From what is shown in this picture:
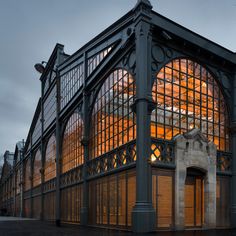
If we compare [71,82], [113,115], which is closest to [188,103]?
[113,115]

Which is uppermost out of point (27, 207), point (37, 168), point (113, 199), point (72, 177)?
point (37, 168)

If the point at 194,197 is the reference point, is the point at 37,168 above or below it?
above

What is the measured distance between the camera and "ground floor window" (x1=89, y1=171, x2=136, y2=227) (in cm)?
2172

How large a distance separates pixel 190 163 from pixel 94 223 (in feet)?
29.8

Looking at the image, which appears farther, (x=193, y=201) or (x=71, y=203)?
(x=71, y=203)

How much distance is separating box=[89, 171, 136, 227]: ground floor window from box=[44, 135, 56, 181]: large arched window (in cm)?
1531

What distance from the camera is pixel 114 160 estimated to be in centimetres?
2444

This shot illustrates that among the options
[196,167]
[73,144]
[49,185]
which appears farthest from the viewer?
[49,185]

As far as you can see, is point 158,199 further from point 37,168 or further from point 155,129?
point 37,168

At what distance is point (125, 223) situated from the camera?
2188 centimetres

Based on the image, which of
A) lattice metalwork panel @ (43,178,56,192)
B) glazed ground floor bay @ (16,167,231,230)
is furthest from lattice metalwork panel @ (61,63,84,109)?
glazed ground floor bay @ (16,167,231,230)

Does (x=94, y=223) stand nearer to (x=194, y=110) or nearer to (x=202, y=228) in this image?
(x=202, y=228)

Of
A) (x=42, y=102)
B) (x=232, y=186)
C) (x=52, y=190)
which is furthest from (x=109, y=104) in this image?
(x=42, y=102)

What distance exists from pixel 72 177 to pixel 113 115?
35.6 feet
